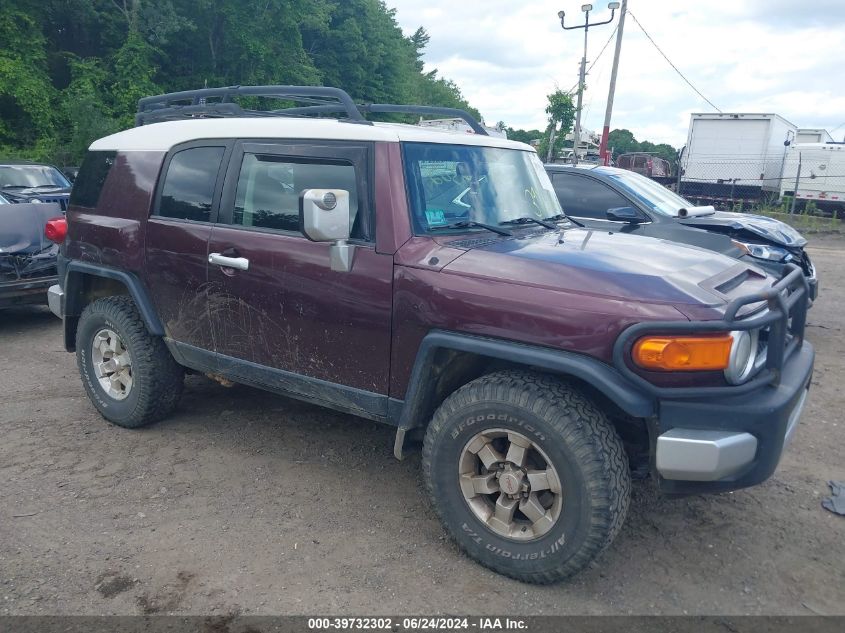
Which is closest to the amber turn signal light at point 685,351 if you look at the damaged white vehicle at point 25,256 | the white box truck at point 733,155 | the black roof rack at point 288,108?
the black roof rack at point 288,108

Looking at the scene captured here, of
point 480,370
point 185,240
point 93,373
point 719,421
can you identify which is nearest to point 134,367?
point 93,373

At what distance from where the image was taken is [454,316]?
291 cm

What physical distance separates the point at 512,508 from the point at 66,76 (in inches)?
965

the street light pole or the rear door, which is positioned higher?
the street light pole

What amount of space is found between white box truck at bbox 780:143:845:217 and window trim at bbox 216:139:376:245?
20522 millimetres

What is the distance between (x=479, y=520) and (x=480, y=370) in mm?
706

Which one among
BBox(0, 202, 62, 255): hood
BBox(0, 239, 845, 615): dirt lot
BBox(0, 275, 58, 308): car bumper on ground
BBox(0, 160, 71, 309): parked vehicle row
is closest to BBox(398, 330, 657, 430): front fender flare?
BBox(0, 239, 845, 615): dirt lot

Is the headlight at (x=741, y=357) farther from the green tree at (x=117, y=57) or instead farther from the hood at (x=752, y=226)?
the green tree at (x=117, y=57)

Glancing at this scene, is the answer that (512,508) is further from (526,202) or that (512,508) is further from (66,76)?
(66,76)

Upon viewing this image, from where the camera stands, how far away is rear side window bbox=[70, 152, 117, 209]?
444 cm

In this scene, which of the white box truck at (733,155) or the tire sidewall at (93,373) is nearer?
the tire sidewall at (93,373)

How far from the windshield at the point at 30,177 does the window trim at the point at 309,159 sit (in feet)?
23.5

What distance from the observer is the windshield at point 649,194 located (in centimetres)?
711

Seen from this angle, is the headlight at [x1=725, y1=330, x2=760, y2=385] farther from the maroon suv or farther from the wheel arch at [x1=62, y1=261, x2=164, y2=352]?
the wheel arch at [x1=62, y1=261, x2=164, y2=352]
